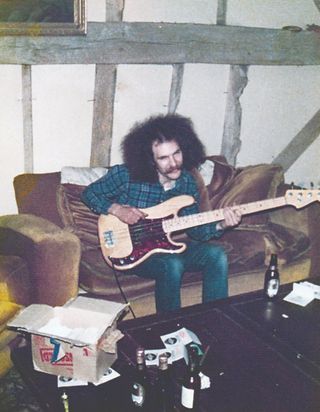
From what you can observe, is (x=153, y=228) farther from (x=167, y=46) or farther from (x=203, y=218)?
(x=167, y=46)

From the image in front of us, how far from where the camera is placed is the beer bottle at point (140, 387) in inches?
67.5

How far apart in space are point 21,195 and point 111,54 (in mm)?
1181

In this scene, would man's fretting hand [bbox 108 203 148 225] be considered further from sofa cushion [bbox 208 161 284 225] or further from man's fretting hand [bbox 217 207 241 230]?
sofa cushion [bbox 208 161 284 225]

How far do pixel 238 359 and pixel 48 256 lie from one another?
48.1 inches

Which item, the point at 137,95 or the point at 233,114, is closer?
the point at 137,95

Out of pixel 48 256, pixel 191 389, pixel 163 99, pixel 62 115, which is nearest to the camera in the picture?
pixel 191 389

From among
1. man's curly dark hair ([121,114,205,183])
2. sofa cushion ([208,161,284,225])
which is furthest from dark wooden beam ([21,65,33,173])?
sofa cushion ([208,161,284,225])

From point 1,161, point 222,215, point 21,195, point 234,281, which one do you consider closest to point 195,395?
point 222,215

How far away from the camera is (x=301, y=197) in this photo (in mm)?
2922

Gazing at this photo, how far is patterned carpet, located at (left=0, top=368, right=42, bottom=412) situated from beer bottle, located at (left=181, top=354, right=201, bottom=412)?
3.35ft

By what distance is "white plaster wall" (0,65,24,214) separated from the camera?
11.1 feet

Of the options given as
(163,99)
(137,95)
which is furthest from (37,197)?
(163,99)

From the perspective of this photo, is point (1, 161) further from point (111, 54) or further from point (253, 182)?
point (253, 182)

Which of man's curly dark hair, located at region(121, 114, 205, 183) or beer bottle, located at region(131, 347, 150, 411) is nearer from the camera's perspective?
beer bottle, located at region(131, 347, 150, 411)
